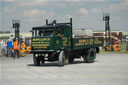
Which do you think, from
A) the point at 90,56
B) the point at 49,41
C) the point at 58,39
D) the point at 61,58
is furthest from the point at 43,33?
the point at 90,56

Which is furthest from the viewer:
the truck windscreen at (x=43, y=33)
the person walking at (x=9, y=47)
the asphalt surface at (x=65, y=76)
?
the person walking at (x=9, y=47)

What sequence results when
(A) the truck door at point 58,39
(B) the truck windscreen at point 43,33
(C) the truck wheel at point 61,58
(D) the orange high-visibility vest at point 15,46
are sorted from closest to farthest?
(C) the truck wheel at point 61,58, (A) the truck door at point 58,39, (B) the truck windscreen at point 43,33, (D) the orange high-visibility vest at point 15,46

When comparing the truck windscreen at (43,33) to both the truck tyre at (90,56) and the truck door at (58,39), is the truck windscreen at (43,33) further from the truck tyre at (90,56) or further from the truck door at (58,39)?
the truck tyre at (90,56)

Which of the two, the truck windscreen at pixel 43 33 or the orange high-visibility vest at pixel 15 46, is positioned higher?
the truck windscreen at pixel 43 33

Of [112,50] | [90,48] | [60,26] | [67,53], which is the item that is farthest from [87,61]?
[112,50]

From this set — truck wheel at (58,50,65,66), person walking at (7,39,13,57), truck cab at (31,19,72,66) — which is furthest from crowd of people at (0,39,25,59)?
truck wheel at (58,50,65,66)

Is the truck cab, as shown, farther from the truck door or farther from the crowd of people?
the crowd of people

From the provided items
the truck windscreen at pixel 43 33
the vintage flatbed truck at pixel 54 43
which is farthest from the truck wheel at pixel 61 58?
the truck windscreen at pixel 43 33

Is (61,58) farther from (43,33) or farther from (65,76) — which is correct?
(65,76)

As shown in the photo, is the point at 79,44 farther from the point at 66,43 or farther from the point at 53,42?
the point at 53,42

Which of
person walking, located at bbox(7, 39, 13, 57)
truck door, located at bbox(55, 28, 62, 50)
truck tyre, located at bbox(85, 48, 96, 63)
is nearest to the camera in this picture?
truck door, located at bbox(55, 28, 62, 50)

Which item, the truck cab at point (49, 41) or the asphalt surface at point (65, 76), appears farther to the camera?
the truck cab at point (49, 41)

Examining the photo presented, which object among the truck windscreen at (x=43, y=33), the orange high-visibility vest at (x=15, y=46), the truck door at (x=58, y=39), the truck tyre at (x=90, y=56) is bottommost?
the truck tyre at (x=90, y=56)

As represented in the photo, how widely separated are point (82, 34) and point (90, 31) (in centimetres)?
97
